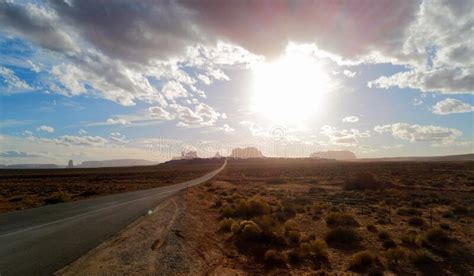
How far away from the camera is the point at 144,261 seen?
10.6 m

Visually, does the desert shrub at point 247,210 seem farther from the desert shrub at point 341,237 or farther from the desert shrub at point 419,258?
the desert shrub at point 419,258

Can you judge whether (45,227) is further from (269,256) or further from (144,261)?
(269,256)

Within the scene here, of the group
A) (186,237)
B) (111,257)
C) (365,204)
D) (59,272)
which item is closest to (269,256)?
(186,237)

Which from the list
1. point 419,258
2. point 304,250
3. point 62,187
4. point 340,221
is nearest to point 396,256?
point 419,258

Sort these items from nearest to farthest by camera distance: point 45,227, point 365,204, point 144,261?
point 144,261 → point 45,227 → point 365,204

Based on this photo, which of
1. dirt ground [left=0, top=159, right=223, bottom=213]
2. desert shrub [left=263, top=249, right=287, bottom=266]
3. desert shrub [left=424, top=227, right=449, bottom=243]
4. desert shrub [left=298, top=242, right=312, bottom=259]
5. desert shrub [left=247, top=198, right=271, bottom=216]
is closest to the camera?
desert shrub [left=263, top=249, right=287, bottom=266]

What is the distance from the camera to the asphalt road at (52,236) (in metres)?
9.91

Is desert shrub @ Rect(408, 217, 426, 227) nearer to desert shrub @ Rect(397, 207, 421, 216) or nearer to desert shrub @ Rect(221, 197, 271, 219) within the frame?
desert shrub @ Rect(397, 207, 421, 216)

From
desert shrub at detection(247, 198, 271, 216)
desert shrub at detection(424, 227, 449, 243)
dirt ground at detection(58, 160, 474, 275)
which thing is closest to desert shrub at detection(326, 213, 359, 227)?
dirt ground at detection(58, 160, 474, 275)

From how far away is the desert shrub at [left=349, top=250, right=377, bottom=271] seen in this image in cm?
1138

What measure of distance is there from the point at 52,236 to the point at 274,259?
9.15 meters

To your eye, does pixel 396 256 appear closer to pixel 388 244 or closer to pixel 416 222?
pixel 388 244

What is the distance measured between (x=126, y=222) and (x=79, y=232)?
9.78ft

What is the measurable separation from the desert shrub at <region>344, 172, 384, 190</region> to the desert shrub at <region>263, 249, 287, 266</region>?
3131 centimetres
